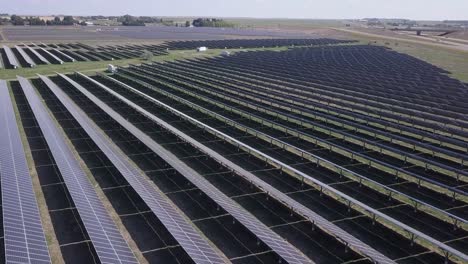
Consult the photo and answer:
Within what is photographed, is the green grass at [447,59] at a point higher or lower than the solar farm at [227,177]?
higher

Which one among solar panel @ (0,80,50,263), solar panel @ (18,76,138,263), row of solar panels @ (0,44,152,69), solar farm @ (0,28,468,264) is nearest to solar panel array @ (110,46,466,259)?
solar farm @ (0,28,468,264)

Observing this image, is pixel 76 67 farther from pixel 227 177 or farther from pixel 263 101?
pixel 227 177

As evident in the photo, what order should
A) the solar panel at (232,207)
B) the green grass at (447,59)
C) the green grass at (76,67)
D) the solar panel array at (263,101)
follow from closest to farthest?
1. the solar panel at (232,207)
2. the solar panel array at (263,101)
3. the green grass at (76,67)
4. the green grass at (447,59)

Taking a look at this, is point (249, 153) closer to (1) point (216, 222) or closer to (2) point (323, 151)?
(2) point (323, 151)

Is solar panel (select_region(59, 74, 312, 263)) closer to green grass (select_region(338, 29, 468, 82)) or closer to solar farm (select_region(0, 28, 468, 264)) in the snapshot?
solar farm (select_region(0, 28, 468, 264))

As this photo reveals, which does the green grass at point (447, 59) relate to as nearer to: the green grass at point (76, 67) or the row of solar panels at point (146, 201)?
the green grass at point (76, 67)

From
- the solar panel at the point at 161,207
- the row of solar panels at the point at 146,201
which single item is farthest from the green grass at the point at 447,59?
the solar panel at the point at 161,207

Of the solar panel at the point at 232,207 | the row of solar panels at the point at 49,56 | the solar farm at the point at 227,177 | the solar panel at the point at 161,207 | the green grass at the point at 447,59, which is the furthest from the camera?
the row of solar panels at the point at 49,56
